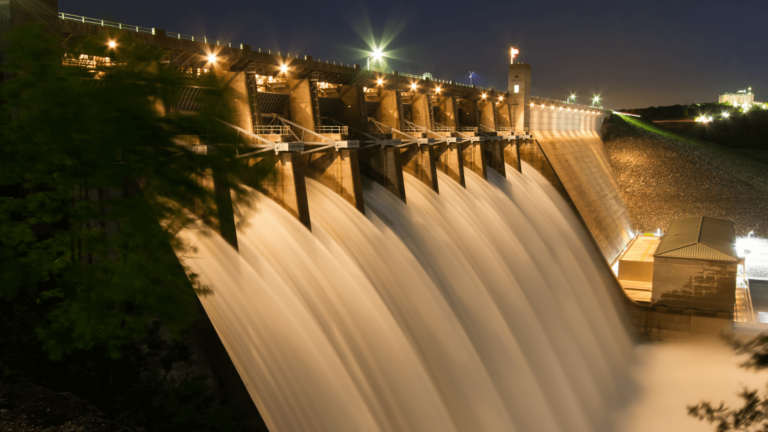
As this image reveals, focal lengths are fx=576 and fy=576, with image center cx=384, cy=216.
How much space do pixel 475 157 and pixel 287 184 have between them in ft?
58.3

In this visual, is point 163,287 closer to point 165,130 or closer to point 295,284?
point 165,130

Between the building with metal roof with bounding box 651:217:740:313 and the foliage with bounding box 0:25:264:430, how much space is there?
23786 millimetres

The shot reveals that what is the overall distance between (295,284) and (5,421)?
22.9 feet

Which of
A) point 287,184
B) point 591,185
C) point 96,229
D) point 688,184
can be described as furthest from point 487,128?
point 96,229

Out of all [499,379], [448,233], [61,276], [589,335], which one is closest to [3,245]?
[61,276]

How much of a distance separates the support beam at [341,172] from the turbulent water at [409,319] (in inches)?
16.5

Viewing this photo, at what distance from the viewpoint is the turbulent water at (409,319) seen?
12.1m

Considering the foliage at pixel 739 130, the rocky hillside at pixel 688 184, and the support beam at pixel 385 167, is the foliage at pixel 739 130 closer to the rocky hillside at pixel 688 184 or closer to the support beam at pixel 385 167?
the rocky hillside at pixel 688 184

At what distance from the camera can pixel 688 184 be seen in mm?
54438

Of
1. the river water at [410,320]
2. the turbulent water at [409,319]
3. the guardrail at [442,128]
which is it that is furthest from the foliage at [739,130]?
the turbulent water at [409,319]

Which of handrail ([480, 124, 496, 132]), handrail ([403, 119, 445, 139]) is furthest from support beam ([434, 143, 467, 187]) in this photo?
handrail ([480, 124, 496, 132])

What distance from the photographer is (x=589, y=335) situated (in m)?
24.4

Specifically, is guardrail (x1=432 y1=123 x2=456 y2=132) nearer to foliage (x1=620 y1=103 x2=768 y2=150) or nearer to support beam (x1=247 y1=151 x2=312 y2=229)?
support beam (x1=247 y1=151 x2=312 y2=229)

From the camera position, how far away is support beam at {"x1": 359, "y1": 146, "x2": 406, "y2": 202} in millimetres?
22812
